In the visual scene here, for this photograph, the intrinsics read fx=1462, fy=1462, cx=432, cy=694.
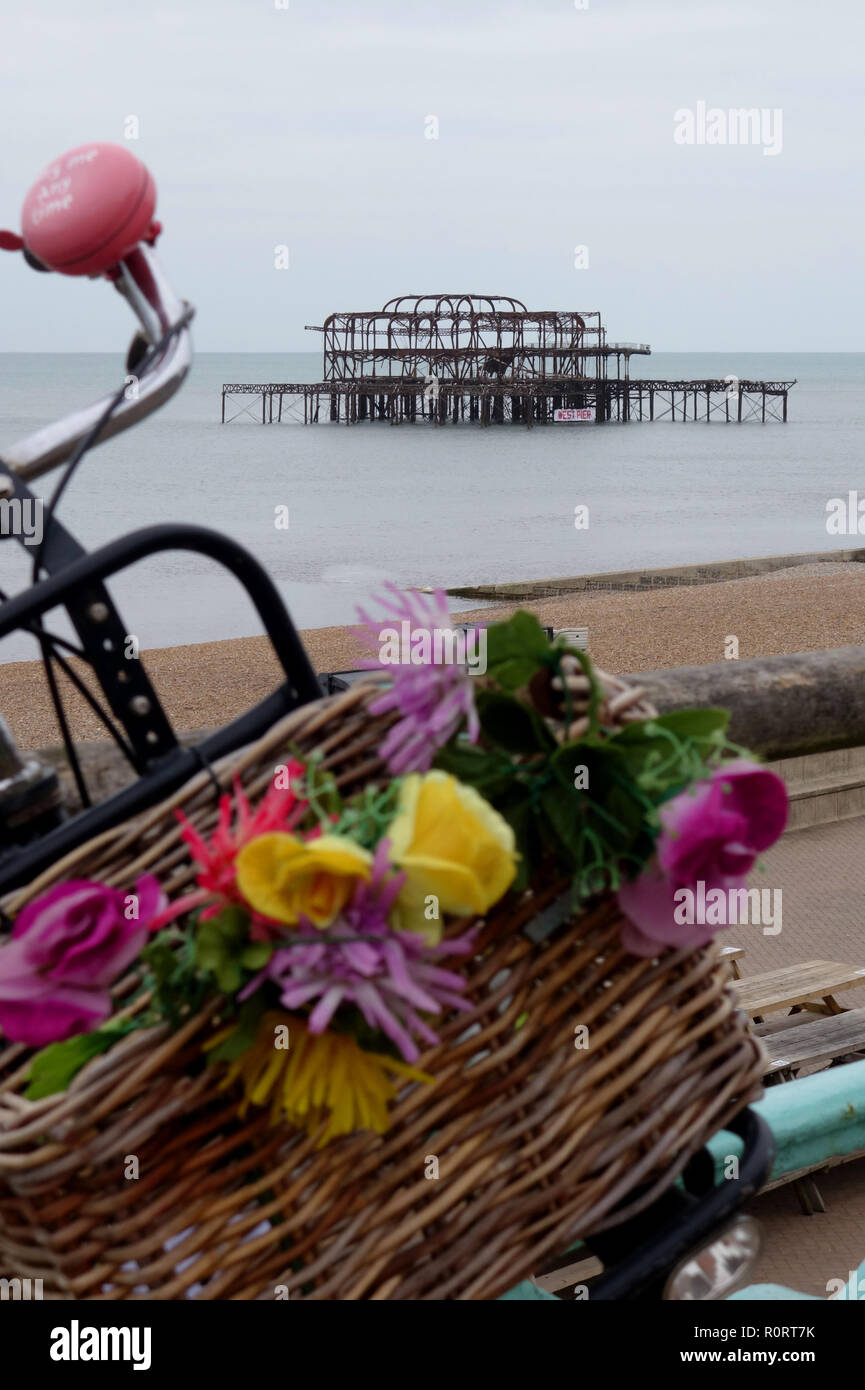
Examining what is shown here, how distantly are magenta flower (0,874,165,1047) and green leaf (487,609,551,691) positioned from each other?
0.23 m

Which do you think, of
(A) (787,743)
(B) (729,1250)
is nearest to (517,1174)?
(B) (729,1250)

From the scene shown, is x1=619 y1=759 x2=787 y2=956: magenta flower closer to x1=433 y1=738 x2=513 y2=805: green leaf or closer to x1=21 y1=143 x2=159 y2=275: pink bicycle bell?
x1=433 y1=738 x2=513 y2=805: green leaf

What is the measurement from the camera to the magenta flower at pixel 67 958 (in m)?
0.79

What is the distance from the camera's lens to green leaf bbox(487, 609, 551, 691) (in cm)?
86

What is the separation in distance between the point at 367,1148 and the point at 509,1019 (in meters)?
0.11

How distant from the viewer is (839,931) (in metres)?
4.31

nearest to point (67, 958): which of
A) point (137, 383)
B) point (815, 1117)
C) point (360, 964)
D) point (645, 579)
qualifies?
point (360, 964)

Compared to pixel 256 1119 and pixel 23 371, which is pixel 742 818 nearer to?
pixel 256 1119

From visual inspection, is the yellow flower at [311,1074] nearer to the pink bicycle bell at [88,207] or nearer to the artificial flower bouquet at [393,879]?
the artificial flower bouquet at [393,879]

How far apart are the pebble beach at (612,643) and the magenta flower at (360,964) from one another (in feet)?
27.2

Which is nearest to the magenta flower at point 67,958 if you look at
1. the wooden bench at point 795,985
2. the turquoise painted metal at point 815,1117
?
the turquoise painted metal at point 815,1117

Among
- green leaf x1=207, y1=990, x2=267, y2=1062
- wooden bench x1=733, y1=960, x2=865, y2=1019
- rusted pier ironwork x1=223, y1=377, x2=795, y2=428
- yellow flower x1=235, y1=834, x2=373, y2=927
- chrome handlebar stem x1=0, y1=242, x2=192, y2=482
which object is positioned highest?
rusted pier ironwork x1=223, y1=377, x2=795, y2=428

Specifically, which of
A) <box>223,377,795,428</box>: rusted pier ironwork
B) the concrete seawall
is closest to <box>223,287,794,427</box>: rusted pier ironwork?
<box>223,377,795,428</box>: rusted pier ironwork

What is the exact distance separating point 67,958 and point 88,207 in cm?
46
